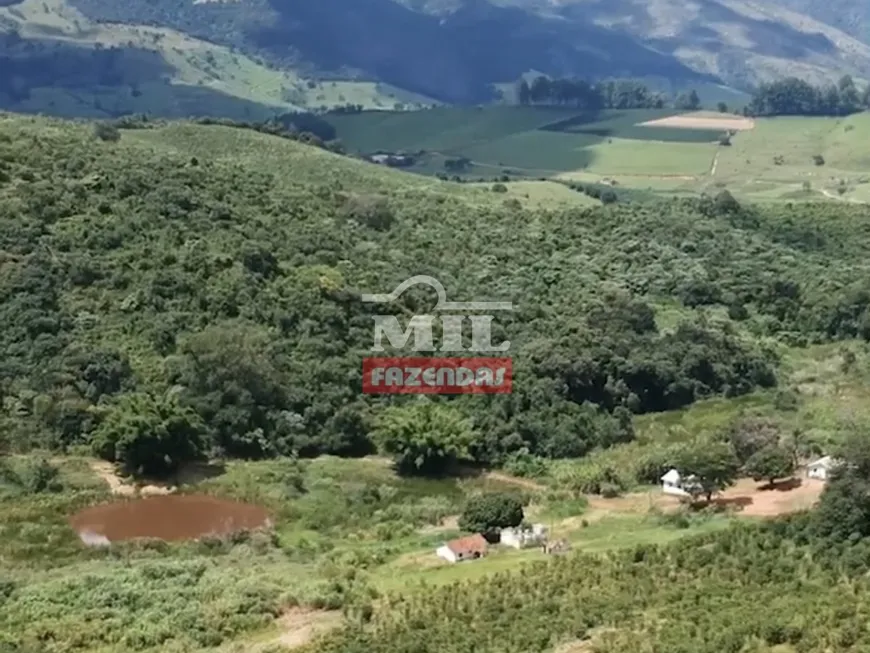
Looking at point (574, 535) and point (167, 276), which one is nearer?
point (574, 535)

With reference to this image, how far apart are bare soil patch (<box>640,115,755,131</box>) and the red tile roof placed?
357ft

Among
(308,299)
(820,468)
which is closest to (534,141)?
(308,299)

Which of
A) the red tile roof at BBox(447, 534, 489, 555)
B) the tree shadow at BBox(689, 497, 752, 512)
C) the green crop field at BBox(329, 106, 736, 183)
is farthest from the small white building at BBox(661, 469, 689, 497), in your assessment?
the green crop field at BBox(329, 106, 736, 183)

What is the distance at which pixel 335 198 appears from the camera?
64812mm

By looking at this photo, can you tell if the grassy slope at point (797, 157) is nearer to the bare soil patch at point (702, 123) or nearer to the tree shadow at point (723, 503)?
the bare soil patch at point (702, 123)

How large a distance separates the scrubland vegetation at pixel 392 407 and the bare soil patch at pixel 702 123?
198 feet

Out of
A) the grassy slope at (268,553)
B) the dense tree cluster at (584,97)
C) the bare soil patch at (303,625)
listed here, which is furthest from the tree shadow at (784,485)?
the dense tree cluster at (584,97)

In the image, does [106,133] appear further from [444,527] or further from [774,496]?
[774,496]

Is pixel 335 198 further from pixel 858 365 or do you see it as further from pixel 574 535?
pixel 574 535

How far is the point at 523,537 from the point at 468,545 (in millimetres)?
1598

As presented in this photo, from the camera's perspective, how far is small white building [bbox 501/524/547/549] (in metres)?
31.8

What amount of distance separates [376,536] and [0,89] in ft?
594

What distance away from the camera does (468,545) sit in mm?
31203

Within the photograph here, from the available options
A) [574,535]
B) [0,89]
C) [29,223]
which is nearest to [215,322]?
[29,223]
